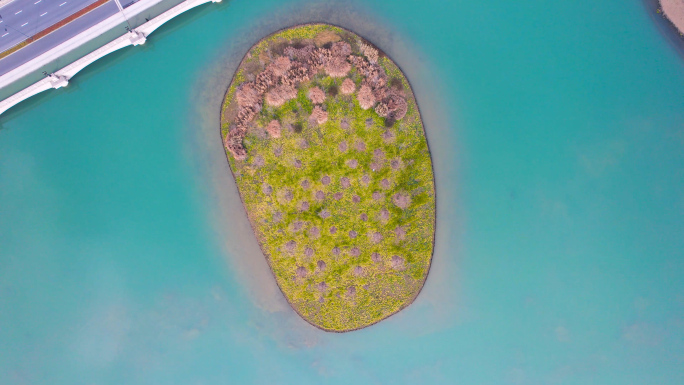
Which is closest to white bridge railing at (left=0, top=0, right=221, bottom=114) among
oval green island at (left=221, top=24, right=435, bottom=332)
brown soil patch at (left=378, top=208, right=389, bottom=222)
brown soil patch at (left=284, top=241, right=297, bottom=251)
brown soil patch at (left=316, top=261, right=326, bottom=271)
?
oval green island at (left=221, top=24, right=435, bottom=332)

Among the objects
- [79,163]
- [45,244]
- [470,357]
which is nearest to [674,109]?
[470,357]

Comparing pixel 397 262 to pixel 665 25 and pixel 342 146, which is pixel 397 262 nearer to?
pixel 342 146

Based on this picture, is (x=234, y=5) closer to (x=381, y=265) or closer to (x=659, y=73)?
(x=381, y=265)

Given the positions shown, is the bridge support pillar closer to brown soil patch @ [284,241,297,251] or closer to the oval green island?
the oval green island

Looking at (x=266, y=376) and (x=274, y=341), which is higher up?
(x=274, y=341)

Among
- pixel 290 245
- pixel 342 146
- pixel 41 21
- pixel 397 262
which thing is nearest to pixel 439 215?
pixel 397 262

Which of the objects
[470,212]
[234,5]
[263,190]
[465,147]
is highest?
[234,5]

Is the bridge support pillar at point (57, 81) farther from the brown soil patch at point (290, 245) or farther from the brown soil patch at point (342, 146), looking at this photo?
the brown soil patch at point (342, 146)
